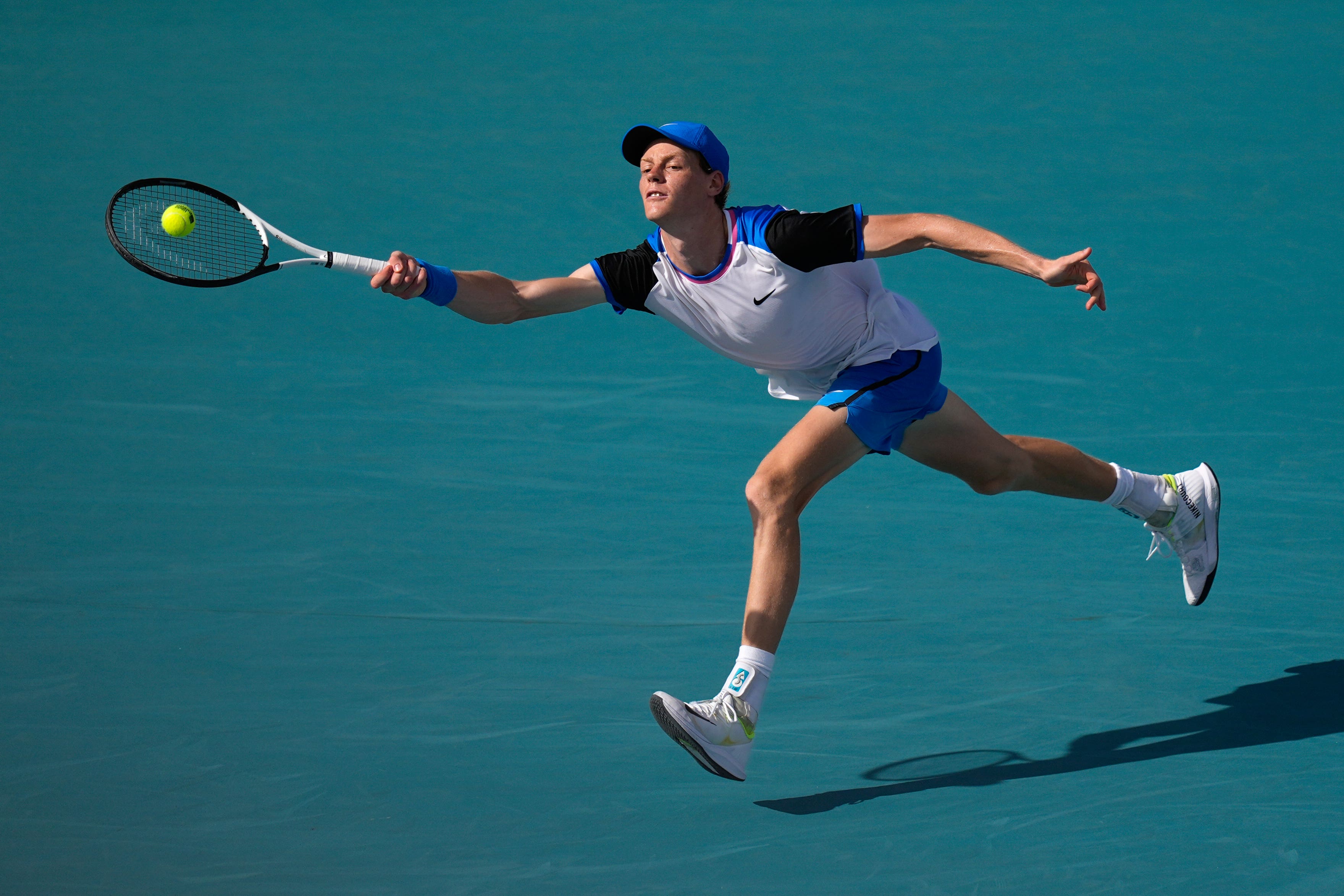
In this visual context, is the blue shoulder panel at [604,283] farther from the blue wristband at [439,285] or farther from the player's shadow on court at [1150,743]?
the player's shadow on court at [1150,743]

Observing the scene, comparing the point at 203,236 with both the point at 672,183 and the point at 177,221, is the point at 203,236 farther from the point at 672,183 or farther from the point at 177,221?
the point at 672,183

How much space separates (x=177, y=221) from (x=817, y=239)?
1.94m

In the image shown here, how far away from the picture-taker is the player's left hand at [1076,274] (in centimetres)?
336

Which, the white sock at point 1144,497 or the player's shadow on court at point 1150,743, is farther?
the white sock at point 1144,497

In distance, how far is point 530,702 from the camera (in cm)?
414

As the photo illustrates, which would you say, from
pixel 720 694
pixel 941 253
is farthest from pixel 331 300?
pixel 720 694

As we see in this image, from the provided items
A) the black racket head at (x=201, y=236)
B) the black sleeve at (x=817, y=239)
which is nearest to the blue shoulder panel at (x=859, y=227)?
the black sleeve at (x=817, y=239)

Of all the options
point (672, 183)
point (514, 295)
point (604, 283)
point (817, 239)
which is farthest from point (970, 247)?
point (514, 295)

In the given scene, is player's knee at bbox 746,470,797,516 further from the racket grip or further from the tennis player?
the racket grip

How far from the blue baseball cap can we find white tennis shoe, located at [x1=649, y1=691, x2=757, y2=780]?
4.90ft

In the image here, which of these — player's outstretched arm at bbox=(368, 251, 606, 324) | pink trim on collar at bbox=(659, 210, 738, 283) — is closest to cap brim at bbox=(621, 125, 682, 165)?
pink trim on collar at bbox=(659, 210, 738, 283)

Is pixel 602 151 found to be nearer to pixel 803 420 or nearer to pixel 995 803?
pixel 803 420

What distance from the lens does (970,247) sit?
3604mm

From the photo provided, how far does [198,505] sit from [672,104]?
4.75m
